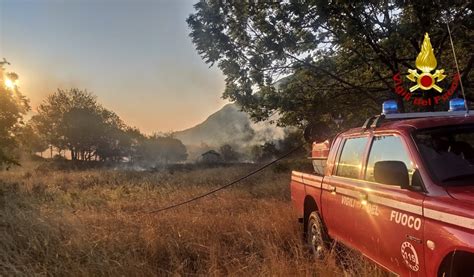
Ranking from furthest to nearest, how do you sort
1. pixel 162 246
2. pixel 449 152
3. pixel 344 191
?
pixel 162 246 → pixel 344 191 → pixel 449 152

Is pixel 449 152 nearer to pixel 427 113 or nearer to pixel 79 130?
pixel 427 113

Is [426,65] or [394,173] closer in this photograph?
[394,173]

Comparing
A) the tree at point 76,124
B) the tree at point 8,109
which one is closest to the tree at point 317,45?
the tree at point 8,109

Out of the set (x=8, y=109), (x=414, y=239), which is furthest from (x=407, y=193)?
(x=8, y=109)

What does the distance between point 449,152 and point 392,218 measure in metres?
0.70

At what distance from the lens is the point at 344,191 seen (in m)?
4.89

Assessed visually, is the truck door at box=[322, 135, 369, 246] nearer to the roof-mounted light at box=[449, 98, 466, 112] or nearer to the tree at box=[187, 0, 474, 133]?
the roof-mounted light at box=[449, 98, 466, 112]

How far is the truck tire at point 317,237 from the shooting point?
5641 millimetres

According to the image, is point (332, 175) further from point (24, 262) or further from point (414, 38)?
point (414, 38)

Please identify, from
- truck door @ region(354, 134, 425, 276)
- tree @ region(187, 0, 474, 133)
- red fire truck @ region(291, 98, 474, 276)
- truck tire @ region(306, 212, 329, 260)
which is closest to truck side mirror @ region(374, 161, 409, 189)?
red fire truck @ region(291, 98, 474, 276)

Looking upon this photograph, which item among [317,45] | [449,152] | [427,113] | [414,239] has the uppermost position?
[317,45]

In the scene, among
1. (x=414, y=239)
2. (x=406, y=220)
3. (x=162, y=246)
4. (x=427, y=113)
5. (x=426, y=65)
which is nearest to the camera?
(x=414, y=239)

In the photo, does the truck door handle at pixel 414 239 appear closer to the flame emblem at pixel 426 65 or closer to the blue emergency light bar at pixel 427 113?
the blue emergency light bar at pixel 427 113

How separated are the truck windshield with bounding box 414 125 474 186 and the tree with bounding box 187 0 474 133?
6.91 meters
